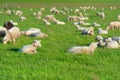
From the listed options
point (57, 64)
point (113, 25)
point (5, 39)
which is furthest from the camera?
point (113, 25)

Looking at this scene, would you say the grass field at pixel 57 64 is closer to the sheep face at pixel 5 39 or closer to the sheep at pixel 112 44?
the sheep at pixel 112 44

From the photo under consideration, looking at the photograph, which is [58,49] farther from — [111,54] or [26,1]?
[26,1]

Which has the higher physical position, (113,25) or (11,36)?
(11,36)

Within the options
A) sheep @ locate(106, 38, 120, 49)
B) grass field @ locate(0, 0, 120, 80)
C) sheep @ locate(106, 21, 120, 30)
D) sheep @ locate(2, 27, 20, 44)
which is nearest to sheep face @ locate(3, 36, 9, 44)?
sheep @ locate(2, 27, 20, 44)

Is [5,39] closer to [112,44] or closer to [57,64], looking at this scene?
[112,44]

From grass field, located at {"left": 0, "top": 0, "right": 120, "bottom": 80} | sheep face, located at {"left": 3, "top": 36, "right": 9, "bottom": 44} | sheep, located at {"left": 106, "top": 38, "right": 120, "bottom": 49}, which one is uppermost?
grass field, located at {"left": 0, "top": 0, "right": 120, "bottom": 80}

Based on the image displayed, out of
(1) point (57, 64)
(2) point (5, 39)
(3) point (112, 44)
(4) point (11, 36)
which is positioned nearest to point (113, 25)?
(3) point (112, 44)

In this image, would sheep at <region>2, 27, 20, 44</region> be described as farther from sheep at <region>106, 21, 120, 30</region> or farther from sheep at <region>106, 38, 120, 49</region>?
sheep at <region>106, 21, 120, 30</region>

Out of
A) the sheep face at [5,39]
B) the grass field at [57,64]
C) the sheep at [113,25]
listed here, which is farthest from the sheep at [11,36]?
the sheep at [113,25]

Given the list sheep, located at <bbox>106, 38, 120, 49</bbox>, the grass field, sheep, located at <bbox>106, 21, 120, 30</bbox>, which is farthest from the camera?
sheep, located at <bbox>106, 21, 120, 30</bbox>

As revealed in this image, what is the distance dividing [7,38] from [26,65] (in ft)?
19.9

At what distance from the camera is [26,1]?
237ft

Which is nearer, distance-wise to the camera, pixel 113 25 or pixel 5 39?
pixel 5 39

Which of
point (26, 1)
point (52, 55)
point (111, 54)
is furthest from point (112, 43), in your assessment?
point (26, 1)
